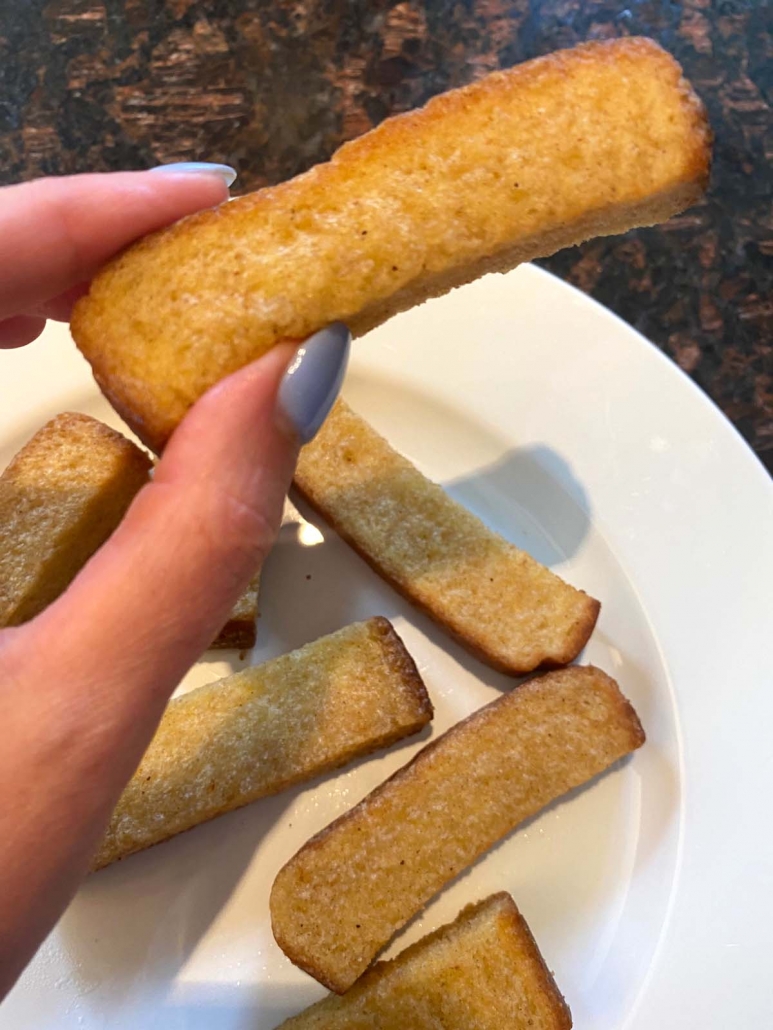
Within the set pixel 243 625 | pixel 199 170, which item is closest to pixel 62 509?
pixel 243 625

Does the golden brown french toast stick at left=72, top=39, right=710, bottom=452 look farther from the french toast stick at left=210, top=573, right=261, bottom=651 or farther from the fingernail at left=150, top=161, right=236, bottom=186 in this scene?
the french toast stick at left=210, top=573, right=261, bottom=651

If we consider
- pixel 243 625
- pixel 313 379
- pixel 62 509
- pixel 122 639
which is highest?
pixel 313 379

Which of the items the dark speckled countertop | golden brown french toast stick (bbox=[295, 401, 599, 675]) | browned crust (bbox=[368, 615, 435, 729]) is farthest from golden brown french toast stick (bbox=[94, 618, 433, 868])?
the dark speckled countertop

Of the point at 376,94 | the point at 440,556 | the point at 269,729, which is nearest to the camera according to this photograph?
the point at 269,729

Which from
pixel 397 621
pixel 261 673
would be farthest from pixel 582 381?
pixel 261 673

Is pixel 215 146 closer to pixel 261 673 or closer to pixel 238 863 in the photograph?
pixel 261 673

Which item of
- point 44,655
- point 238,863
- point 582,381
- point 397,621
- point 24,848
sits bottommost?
point 238,863

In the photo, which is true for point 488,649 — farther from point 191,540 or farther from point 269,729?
point 191,540
